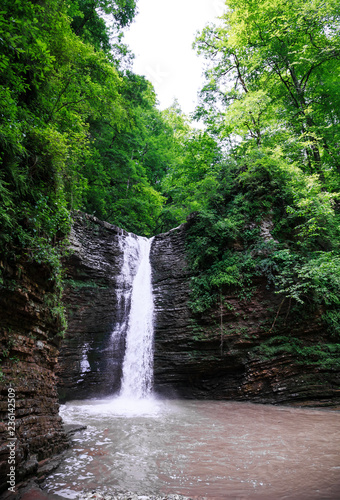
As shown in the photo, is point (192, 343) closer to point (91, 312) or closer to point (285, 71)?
point (91, 312)

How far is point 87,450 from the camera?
474cm

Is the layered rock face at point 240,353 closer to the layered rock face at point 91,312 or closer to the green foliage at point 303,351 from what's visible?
the green foliage at point 303,351

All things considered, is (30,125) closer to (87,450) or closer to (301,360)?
(87,450)

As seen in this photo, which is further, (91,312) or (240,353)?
(91,312)

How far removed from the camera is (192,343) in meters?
11.0

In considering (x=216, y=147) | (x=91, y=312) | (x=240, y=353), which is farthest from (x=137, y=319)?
(x=216, y=147)

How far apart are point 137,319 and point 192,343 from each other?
2.79 m

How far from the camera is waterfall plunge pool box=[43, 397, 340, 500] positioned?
3.42m

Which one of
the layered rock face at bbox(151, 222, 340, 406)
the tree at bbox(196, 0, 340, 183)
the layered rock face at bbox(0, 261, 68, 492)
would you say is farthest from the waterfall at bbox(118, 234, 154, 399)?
the tree at bbox(196, 0, 340, 183)

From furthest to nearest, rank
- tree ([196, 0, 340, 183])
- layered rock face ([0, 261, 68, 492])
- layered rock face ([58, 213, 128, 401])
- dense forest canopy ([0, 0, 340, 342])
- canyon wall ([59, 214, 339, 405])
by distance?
tree ([196, 0, 340, 183]) → layered rock face ([58, 213, 128, 401]) → canyon wall ([59, 214, 339, 405]) → dense forest canopy ([0, 0, 340, 342]) → layered rock face ([0, 261, 68, 492])

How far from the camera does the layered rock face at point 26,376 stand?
3.35 meters

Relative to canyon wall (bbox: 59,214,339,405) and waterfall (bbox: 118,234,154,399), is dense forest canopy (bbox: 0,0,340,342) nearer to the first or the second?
canyon wall (bbox: 59,214,339,405)

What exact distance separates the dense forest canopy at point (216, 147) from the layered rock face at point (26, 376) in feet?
1.64

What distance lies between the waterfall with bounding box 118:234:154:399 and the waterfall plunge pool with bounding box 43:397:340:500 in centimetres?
295
